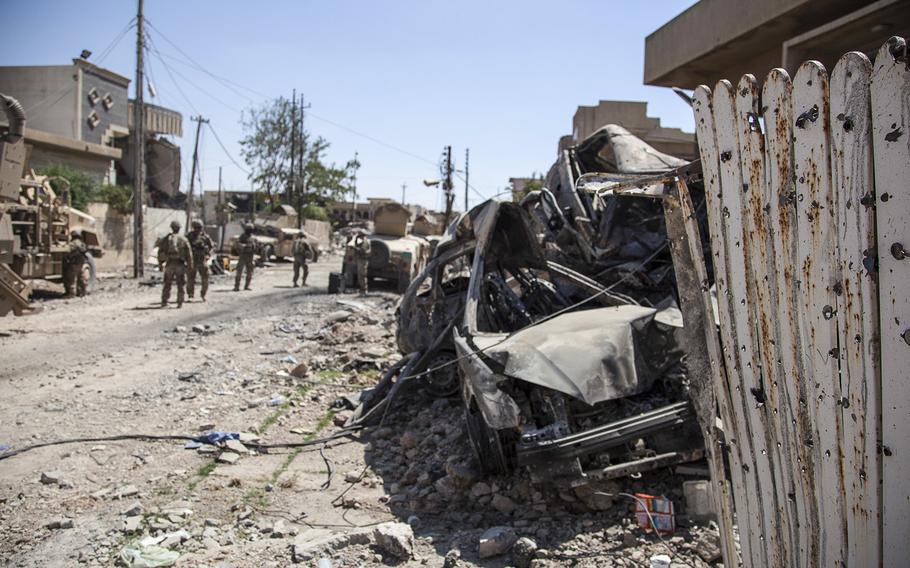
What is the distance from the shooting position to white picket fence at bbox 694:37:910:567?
1558mm

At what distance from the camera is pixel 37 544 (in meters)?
3.65

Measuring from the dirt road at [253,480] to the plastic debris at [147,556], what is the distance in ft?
0.16

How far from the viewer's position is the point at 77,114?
1139 inches

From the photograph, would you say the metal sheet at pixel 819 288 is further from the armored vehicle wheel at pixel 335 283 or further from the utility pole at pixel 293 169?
the utility pole at pixel 293 169

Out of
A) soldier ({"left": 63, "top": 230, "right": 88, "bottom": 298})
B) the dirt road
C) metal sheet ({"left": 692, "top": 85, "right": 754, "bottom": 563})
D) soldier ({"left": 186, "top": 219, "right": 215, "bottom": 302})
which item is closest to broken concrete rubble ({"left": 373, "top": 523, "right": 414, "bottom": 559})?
the dirt road

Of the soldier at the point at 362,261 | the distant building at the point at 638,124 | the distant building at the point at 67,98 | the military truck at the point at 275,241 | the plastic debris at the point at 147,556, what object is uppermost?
the distant building at the point at 67,98

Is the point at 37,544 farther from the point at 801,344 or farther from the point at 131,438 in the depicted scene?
the point at 801,344

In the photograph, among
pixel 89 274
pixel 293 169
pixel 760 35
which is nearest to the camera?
pixel 760 35

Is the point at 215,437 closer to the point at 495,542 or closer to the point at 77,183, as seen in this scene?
the point at 495,542

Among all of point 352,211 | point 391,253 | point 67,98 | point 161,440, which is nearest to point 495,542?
point 161,440

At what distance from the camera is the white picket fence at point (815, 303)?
156cm

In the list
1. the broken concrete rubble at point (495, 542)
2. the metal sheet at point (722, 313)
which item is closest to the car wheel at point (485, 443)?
the broken concrete rubble at point (495, 542)

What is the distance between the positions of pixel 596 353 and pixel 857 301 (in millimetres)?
2664

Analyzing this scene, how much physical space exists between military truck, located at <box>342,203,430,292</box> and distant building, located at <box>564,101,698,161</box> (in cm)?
475
